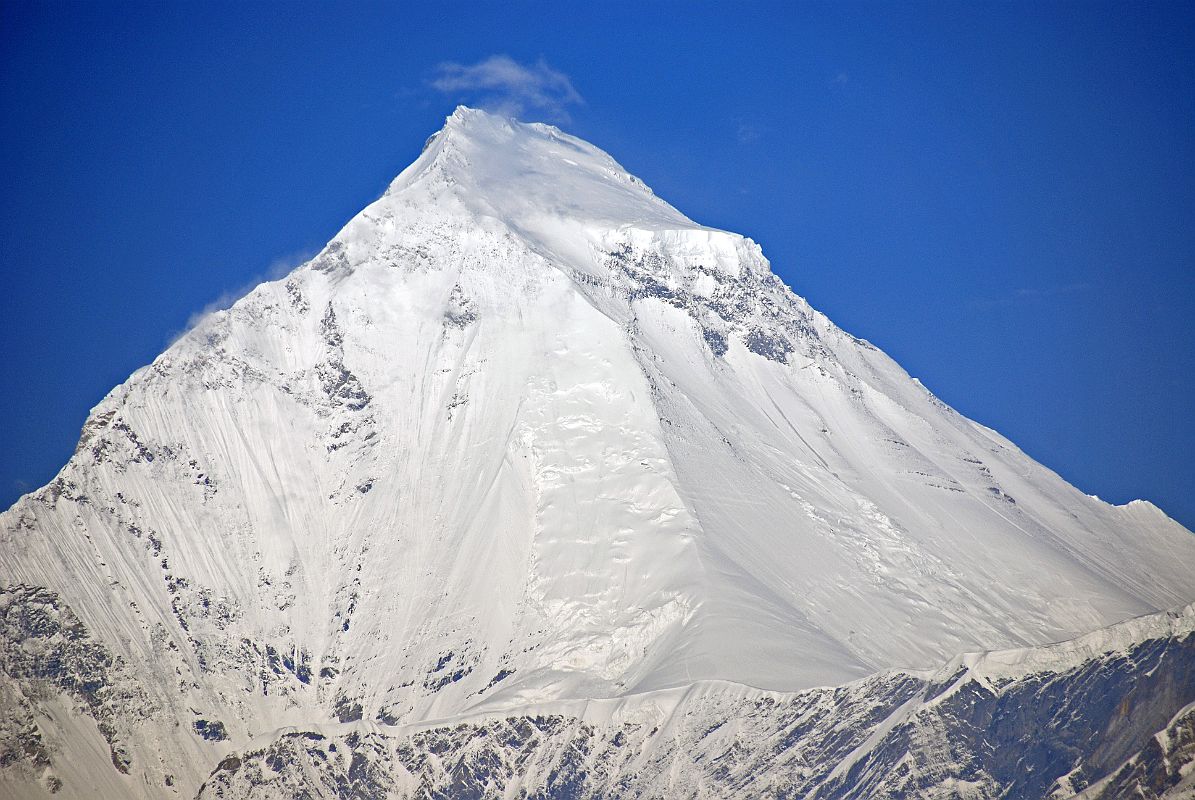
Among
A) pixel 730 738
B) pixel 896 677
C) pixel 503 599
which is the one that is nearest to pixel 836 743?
pixel 896 677

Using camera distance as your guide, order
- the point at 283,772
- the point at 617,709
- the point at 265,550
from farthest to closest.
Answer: the point at 265,550, the point at 283,772, the point at 617,709

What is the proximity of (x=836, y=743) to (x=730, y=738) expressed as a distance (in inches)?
420

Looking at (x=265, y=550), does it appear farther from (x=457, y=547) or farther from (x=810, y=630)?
(x=810, y=630)

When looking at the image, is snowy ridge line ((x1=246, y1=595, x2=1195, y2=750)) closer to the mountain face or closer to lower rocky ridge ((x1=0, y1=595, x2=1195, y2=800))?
lower rocky ridge ((x1=0, y1=595, x2=1195, y2=800))

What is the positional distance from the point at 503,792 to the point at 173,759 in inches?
1473

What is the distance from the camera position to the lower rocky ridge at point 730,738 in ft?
375

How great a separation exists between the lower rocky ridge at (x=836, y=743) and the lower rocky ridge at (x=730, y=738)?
154mm

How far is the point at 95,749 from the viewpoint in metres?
169

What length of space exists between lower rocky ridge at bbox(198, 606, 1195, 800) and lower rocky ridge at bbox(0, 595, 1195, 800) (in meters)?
0.15

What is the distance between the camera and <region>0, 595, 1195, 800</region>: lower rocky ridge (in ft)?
375

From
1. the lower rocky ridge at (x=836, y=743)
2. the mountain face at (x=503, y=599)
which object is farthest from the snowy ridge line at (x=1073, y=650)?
the mountain face at (x=503, y=599)

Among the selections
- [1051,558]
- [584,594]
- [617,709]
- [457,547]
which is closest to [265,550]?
[457,547]

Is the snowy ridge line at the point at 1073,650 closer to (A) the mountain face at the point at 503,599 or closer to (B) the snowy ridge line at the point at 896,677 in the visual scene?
(B) the snowy ridge line at the point at 896,677

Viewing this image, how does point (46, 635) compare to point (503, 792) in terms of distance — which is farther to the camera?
point (46, 635)
